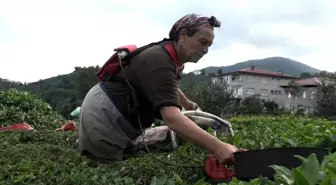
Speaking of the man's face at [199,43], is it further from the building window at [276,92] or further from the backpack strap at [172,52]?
the building window at [276,92]

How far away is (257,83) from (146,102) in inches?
2527

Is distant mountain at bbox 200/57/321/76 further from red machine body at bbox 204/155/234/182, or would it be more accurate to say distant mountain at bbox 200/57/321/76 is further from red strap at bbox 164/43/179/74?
red machine body at bbox 204/155/234/182

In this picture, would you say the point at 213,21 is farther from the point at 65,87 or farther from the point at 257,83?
the point at 257,83

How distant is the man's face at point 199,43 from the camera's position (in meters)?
3.02

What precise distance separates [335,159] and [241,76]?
64.1 metres

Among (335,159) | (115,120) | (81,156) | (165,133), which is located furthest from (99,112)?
(335,159)

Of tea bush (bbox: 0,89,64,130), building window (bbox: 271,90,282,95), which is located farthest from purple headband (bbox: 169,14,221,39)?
building window (bbox: 271,90,282,95)

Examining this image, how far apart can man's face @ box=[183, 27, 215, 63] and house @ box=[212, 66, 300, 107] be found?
6111cm

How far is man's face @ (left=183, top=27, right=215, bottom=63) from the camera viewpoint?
3.02 m

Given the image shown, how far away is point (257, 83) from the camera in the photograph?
2606 inches

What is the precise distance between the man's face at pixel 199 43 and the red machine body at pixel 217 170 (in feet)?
2.38

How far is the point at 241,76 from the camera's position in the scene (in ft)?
212

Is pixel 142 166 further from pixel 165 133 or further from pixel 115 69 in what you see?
pixel 165 133

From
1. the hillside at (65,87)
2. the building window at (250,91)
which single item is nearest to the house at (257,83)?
the building window at (250,91)
